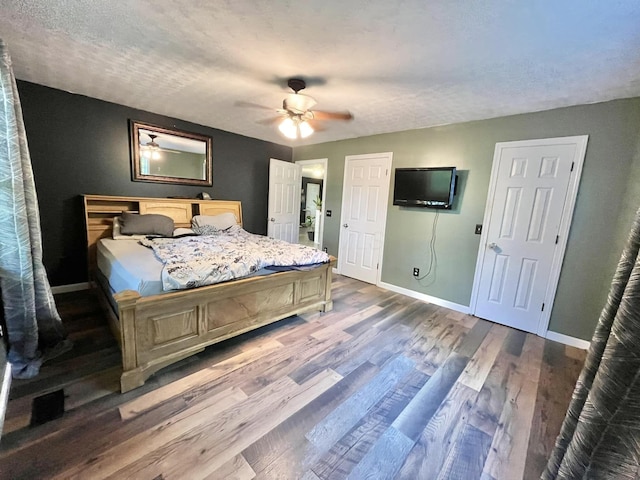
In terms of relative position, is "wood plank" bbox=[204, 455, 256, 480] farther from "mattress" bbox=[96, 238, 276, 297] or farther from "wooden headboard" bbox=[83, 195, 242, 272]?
"wooden headboard" bbox=[83, 195, 242, 272]

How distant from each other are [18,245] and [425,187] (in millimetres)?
3917

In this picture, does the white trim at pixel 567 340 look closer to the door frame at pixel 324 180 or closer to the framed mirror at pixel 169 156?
the door frame at pixel 324 180

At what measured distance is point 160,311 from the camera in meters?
1.88

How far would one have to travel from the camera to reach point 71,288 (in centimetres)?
333

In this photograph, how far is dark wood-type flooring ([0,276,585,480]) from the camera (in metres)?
1.35

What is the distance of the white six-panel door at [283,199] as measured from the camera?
488 cm

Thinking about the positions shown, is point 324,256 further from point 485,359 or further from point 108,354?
point 108,354

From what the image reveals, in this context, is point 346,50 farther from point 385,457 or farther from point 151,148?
point 151,148

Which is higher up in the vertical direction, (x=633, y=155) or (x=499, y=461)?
(x=633, y=155)

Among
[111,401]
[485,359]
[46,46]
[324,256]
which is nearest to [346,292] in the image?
[324,256]

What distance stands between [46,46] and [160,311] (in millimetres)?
2301

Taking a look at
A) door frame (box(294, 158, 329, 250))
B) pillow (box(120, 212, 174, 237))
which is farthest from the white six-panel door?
pillow (box(120, 212, 174, 237))

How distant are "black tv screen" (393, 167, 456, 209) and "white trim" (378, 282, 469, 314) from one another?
1.26 meters

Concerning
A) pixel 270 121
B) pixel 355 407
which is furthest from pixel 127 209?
pixel 355 407
